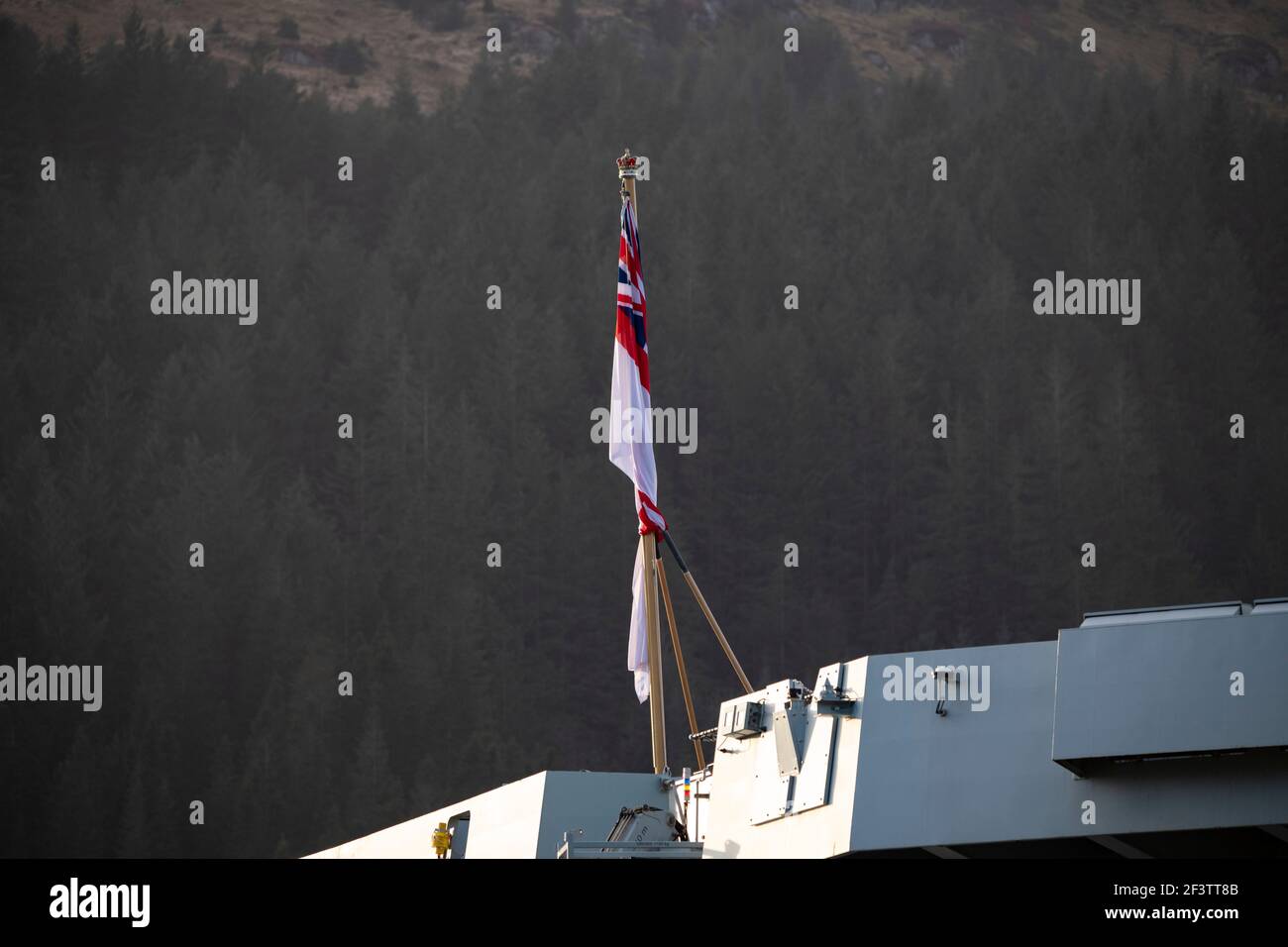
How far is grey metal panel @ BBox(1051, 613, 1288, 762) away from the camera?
43.8ft

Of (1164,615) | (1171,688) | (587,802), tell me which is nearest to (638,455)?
(587,802)

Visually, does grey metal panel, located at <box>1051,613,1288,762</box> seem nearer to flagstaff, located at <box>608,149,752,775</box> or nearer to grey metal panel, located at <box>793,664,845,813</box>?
grey metal panel, located at <box>793,664,845,813</box>

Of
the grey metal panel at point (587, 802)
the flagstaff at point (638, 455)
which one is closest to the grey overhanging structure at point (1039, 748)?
the grey metal panel at point (587, 802)

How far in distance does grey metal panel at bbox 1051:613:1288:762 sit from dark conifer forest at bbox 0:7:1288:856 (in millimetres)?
49055

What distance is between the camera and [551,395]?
8281cm

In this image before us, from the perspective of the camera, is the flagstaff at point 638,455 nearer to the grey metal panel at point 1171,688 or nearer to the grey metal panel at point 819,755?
the grey metal panel at point 819,755

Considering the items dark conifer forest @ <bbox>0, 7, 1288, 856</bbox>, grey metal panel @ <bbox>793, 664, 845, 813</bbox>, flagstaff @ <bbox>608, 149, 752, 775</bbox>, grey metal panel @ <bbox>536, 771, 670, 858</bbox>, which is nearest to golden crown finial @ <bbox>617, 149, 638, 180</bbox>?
flagstaff @ <bbox>608, 149, 752, 775</bbox>

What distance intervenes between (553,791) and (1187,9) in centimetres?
9333

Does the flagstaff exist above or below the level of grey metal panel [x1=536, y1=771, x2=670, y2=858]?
above

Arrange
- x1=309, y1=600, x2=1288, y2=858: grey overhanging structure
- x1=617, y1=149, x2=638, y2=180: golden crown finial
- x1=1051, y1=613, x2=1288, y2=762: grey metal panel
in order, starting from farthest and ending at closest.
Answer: x1=617, y1=149, x2=638, y2=180: golden crown finial → x1=309, y1=600, x2=1288, y2=858: grey overhanging structure → x1=1051, y1=613, x2=1288, y2=762: grey metal panel

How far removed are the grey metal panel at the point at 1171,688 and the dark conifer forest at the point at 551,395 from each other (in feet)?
161

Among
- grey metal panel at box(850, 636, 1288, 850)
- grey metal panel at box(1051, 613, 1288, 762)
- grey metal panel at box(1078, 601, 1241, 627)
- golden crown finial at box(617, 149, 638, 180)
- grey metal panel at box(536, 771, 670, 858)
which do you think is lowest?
grey metal panel at box(536, 771, 670, 858)

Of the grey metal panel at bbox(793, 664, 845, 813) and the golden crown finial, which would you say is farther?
the golden crown finial

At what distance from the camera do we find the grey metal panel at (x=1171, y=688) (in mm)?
13336
